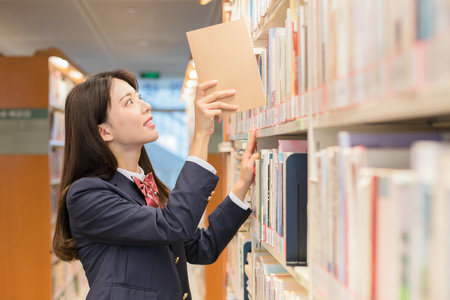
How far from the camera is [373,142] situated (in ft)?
2.60

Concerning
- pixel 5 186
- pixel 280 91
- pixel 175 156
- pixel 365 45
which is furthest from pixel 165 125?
pixel 365 45

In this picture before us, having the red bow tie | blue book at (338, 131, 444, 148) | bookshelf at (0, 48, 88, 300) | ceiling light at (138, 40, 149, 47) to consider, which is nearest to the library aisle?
blue book at (338, 131, 444, 148)

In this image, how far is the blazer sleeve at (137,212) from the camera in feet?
4.77

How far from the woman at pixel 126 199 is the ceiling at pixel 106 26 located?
3593mm

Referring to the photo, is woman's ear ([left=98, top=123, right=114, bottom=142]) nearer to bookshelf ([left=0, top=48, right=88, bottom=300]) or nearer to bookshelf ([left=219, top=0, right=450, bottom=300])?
bookshelf ([left=219, top=0, right=450, bottom=300])

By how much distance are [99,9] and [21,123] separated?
160cm

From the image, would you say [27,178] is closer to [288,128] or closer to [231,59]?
[231,59]

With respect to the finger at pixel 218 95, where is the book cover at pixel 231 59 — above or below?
above

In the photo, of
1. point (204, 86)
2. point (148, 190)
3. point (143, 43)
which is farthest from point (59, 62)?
point (204, 86)

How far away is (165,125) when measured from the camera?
428 inches

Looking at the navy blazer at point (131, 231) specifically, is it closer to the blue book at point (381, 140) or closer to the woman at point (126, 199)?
the woman at point (126, 199)

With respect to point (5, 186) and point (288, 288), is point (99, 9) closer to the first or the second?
point (5, 186)

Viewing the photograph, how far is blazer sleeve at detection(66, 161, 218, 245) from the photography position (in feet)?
4.77

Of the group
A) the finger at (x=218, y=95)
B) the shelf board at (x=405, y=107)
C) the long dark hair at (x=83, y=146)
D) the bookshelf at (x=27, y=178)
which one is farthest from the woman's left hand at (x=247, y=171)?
the bookshelf at (x=27, y=178)
